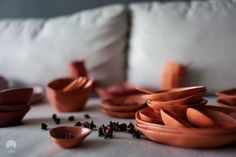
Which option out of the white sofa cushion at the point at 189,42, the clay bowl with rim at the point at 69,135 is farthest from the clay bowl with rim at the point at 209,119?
the white sofa cushion at the point at 189,42

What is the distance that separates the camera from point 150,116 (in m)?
0.95

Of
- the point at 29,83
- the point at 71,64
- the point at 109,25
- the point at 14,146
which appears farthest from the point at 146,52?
the point at 14,146

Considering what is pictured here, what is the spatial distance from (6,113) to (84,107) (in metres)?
0.37

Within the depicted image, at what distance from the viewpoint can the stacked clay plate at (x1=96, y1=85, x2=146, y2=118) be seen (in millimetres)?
1157

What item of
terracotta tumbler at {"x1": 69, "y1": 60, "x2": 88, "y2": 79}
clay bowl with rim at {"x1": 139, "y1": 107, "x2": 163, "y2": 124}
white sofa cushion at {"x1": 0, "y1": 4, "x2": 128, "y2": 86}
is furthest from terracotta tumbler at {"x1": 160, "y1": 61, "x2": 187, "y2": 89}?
clay bowl with rim at {"x1": 139, "y1": 107, "x2": 163, "y2": 124}

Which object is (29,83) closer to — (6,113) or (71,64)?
(71,64)

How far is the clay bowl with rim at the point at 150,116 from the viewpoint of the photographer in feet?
3.01

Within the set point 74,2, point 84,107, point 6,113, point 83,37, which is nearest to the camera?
point 6,113

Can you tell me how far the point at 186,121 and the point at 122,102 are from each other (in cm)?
47

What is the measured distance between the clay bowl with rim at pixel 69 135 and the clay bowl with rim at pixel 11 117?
215 millimetres

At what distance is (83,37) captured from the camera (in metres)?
1.72

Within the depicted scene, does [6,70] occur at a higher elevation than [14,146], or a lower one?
higher

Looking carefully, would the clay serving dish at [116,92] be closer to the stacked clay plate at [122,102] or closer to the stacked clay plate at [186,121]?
the stacked clay plate at [122,102]

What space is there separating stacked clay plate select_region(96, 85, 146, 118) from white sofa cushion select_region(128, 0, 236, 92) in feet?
0.51
